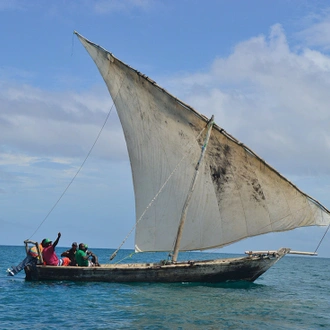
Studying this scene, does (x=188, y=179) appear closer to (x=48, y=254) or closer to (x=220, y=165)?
(x=220, y=165)

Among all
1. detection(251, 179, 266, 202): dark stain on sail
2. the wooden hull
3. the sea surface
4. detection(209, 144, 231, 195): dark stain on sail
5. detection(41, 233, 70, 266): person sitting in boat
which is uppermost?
detection(209, 144, 231, 195): dark stain on sail

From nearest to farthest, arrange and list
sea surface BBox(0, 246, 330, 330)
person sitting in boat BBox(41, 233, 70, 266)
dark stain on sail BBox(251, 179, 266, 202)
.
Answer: sea surface BBox(0, 246, 330, 330) < person sitting in boat BBox(41, 233, 70, 266) < dark stain on sail BBox(251, 179, 266, 202)

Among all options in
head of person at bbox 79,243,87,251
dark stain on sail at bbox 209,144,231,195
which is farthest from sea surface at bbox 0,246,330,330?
dark stain on sail at bbox 209,144,231,195

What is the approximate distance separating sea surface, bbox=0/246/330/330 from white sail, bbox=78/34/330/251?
2739 millimetres

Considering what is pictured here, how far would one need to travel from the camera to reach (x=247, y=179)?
25.2 metres

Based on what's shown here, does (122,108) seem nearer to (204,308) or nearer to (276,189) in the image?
(276,189)

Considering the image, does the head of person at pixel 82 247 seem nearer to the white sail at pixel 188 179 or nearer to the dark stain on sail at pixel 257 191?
the white sail at pixel 188 179

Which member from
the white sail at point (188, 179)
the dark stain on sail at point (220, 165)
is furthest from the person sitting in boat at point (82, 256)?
the dark stain on sail at point (220, 165)

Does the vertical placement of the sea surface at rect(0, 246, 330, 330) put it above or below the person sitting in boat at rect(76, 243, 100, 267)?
below

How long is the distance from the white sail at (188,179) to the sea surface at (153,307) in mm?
2739

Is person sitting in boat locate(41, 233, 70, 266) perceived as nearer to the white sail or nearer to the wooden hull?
the wooden hull

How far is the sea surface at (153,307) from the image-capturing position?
17016 mm

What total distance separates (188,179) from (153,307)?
7.80m

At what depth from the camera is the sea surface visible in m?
17.0
